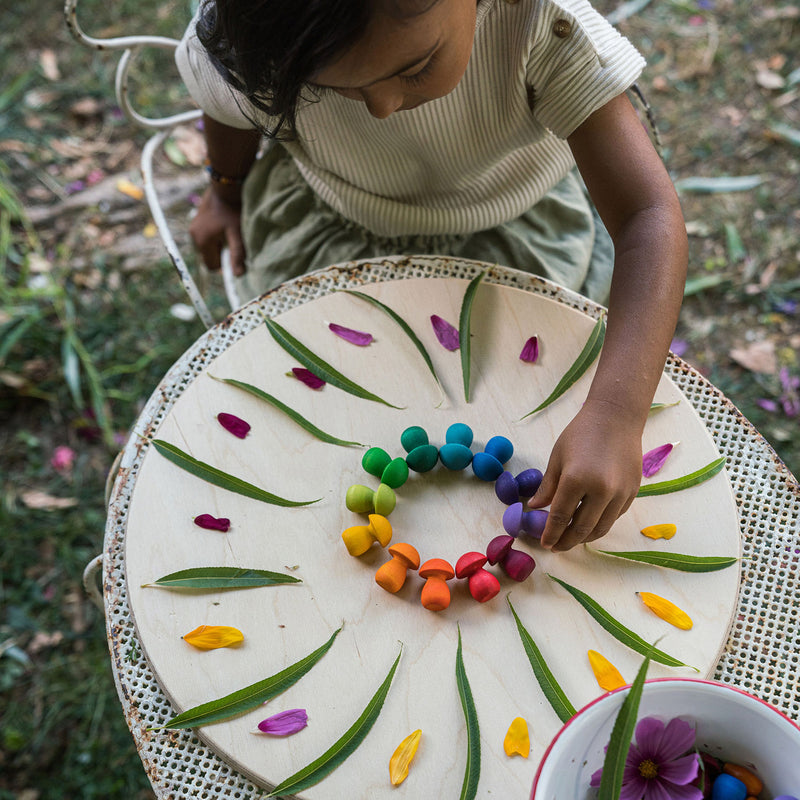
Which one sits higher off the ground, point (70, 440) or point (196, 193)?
point (196, 193)

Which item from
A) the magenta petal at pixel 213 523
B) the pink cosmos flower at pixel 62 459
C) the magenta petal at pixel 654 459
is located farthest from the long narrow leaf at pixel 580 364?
the pink cosmos flower at pixel 62 459

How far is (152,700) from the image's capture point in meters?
0.75

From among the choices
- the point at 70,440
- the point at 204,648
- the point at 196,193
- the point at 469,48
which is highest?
the point at 469,48

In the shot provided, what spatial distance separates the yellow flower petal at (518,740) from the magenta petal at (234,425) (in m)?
0.41

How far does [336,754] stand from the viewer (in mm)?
684

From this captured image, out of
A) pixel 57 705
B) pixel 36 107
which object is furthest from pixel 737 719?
pixel 36 107

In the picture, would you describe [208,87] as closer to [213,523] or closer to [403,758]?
[213,523]

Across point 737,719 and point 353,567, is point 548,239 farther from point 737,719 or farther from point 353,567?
point 737,719

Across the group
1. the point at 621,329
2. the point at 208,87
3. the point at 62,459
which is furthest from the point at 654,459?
the point at 62,459

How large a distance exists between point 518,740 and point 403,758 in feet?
0.34

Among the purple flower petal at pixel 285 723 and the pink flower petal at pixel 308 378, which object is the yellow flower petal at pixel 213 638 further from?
the pink flower petal at pixel 308 378

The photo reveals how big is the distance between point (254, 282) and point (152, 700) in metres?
0.65

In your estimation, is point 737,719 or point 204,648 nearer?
point 737,719

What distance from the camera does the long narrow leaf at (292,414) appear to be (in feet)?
2.80
